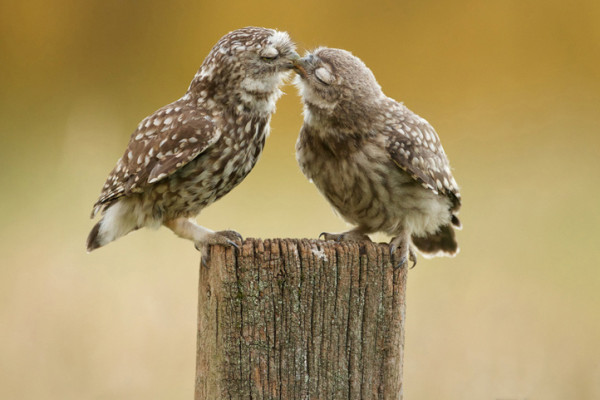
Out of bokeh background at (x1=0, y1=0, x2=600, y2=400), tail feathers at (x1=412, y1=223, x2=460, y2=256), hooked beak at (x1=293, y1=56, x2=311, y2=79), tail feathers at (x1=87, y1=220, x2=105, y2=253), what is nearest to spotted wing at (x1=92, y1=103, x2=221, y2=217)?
tail feathers at (x1=87, y1=220, x2=105, y2=253)

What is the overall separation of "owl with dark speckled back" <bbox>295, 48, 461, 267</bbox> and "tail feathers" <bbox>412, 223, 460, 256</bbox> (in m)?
0.42

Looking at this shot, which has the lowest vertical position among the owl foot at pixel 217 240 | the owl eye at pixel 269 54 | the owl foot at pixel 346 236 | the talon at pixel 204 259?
the talon at pixel 204 259

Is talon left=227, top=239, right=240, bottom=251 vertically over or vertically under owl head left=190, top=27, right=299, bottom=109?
under

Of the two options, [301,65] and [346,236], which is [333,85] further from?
[346,236]

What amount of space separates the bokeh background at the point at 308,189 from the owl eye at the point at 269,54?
4.71 ft

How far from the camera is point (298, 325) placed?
2.98m

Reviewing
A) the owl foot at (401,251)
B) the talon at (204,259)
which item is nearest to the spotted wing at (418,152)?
the owl foot at (401,251)

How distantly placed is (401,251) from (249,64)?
4.08ft

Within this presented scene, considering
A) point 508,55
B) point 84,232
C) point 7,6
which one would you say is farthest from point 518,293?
point 7,6

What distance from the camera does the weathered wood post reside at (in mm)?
2975

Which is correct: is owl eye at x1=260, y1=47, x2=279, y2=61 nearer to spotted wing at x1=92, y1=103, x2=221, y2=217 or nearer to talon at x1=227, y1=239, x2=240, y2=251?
spotted wing at x1=92, y1=103, x2=221, y2=217

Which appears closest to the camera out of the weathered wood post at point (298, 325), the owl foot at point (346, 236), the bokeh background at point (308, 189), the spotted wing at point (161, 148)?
the weathered wood post at point (298, 325)

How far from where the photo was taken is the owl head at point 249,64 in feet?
14.0

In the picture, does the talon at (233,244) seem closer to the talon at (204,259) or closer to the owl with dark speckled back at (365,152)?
the talon at (204,259)
